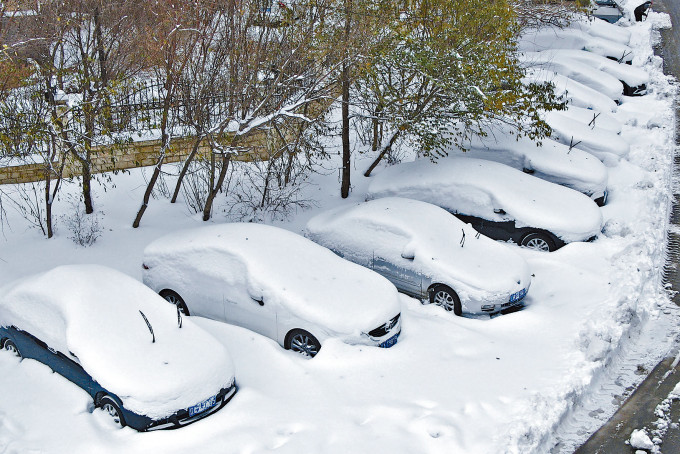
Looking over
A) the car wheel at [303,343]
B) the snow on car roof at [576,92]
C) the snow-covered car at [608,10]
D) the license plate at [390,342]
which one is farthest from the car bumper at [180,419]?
the snow-covered car at [608,10]

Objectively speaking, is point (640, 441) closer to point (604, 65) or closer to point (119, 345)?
point (119, 345)

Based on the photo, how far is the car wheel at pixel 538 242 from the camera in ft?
36.7

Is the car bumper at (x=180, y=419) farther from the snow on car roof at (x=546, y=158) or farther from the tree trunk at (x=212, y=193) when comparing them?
the snow on car roof at (x=546, y=158)

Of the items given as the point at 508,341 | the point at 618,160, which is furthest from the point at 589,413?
the point at 618,160

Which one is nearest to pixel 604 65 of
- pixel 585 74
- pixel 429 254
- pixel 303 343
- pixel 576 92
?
pixel 585 74

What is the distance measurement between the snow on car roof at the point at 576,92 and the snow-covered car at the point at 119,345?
44.3 ft

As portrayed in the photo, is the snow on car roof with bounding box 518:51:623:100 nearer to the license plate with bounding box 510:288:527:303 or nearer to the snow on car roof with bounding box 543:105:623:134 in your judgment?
the snow on car roof with bounding box 543:105:623:134

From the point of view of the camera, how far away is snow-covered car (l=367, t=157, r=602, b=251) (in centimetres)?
1120

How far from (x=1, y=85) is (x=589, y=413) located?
9957mm

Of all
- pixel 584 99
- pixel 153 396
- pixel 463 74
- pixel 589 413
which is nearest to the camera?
pixel 153 396

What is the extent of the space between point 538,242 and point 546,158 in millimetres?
2802

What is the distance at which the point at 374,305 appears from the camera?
328 inches

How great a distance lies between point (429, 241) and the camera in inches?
386

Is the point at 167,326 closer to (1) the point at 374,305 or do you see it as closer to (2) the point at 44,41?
(1) the point at 374,305
